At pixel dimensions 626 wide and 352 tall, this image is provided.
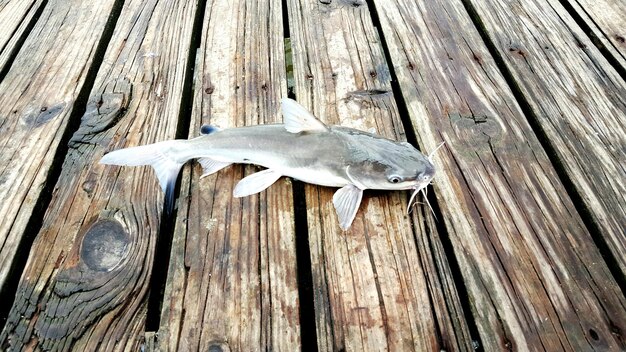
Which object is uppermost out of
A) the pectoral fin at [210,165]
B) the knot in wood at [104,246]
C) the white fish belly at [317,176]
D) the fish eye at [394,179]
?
the fish eye at [394,179]

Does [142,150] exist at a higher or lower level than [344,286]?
higher

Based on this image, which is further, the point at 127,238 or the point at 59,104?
the point at 59,104

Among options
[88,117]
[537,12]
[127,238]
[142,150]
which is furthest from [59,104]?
[537,12]

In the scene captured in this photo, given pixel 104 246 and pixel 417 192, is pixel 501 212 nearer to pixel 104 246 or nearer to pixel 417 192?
pixel 417 192

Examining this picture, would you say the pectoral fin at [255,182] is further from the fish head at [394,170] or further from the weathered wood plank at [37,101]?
the weathered wood plank at [37,101]

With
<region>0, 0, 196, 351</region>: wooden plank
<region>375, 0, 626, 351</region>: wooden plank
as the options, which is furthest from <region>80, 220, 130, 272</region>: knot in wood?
<region>375, 0, 626, 351</region>: wooden plank

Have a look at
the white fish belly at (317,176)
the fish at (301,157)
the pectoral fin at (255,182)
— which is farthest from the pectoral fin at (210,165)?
the white fish belly at (317,176)

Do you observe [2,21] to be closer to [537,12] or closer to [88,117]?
[88,117]
